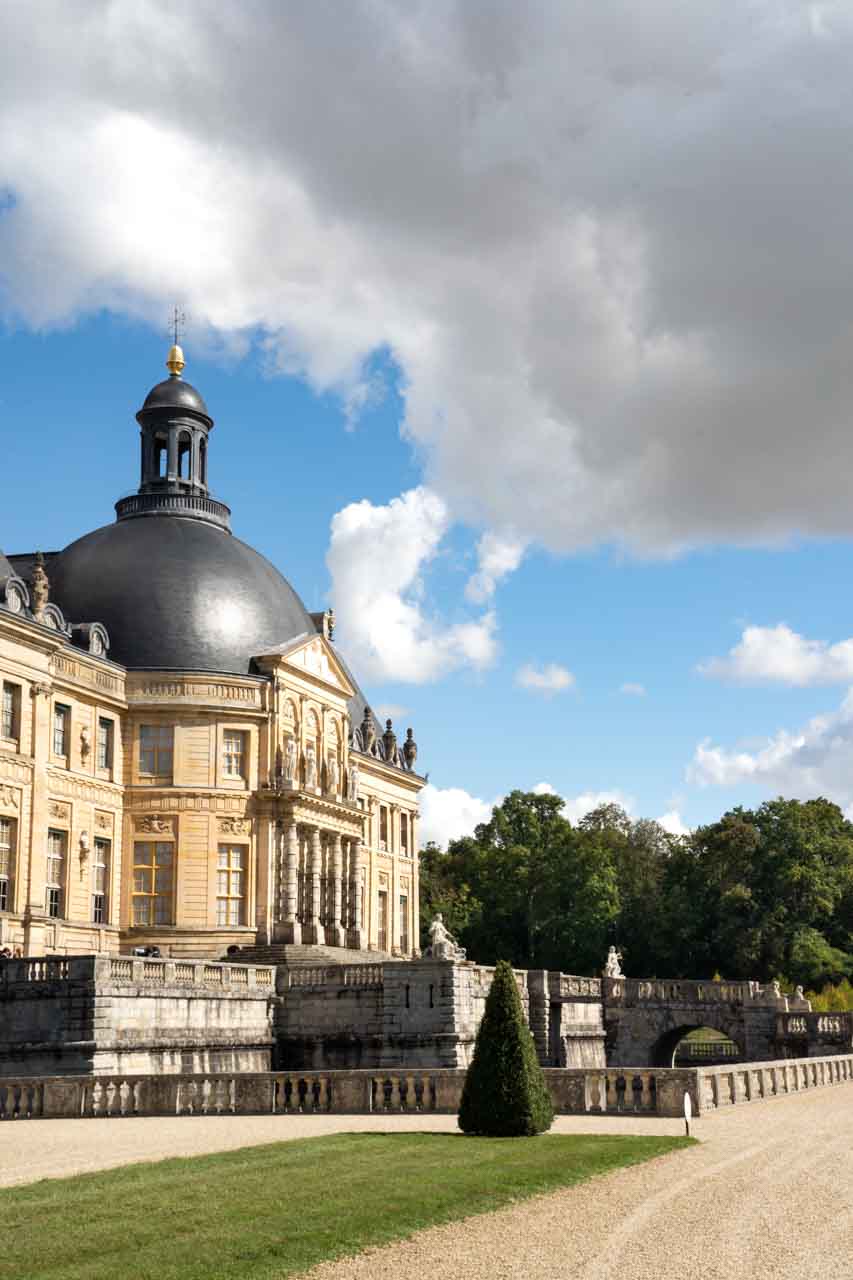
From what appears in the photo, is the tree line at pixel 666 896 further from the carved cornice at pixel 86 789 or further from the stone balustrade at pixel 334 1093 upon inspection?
the stone balustrade at pixel 334 1093

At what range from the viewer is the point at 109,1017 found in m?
37.4

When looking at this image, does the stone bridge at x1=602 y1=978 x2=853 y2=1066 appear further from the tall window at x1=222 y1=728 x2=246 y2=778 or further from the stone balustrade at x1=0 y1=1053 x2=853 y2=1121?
the stone balustrade at x1=0 y1=1053 x2=853 y2=1121

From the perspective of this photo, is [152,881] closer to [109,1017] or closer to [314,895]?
[314,895]

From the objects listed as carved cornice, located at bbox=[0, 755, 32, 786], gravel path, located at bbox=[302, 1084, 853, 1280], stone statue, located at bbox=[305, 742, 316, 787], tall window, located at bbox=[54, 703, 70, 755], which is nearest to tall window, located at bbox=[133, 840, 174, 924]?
Result: tall window, located at bbox=[54, 703, 70, 755]

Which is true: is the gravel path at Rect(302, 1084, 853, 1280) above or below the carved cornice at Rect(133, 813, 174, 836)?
below

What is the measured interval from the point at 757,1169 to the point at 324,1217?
6.79 metres

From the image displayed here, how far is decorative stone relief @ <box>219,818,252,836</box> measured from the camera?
58062 mm

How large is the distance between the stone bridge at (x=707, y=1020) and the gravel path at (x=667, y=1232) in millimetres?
35485

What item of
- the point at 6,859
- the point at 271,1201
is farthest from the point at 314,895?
the point at 271,1201

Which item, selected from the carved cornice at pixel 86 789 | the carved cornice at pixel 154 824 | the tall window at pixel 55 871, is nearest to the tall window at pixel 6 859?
the tall window at pixel 55 871

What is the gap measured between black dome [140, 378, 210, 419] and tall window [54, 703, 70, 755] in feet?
54.4

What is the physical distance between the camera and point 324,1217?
1535cm

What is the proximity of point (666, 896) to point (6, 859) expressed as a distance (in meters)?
51.3

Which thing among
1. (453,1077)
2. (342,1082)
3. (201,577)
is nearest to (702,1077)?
(453,1077)
